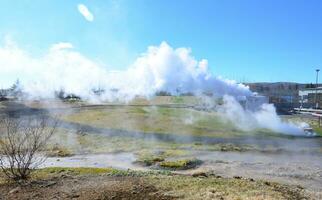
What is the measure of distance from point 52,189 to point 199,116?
4030 cm

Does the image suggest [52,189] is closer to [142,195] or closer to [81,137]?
[142,195]

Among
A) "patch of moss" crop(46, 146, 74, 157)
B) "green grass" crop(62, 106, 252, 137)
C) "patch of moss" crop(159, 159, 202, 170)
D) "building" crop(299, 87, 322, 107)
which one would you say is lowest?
"patch of moss" crop(46, 146, 74, 157)

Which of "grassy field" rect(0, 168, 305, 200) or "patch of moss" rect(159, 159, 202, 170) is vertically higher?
"grassy field" rect(0, 168, 305, 200)

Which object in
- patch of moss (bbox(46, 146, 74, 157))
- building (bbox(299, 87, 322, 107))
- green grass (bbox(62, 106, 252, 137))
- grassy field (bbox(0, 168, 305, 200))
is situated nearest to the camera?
grassy field (bbox(0, 168, 305, 200))

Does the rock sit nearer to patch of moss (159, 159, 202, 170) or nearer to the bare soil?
the bare soil

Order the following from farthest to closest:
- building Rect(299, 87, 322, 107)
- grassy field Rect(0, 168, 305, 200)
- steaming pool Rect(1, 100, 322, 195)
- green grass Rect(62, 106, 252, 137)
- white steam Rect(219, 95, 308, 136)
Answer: building Rect(299, 87, 322, 107) < white steam Rect(219, 95, 308, 136) < green grass Rect(62, 106, 252, 137) < steaming pool Rect(1, 100, 322, 195) < grassy field Rect(0, 168, 305, 200)

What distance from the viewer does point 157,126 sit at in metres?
47.3

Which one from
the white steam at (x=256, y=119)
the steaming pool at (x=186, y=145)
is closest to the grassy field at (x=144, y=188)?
the steaming pool at (x=186, y=145)

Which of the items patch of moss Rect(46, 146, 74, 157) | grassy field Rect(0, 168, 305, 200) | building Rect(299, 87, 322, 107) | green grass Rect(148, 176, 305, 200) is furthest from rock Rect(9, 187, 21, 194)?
building Rect(299, 87, 322, 107)

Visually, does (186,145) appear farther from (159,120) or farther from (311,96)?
(311,96)

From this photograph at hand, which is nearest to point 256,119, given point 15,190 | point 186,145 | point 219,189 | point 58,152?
point 186,145

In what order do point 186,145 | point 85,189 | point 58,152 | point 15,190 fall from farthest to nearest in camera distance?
point 186,145
point 58,152
point 85,189
point 15,190

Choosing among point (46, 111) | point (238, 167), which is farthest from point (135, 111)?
point (238, 167)

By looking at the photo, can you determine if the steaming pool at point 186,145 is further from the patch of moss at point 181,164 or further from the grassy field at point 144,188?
the grassy field at point 144,188
